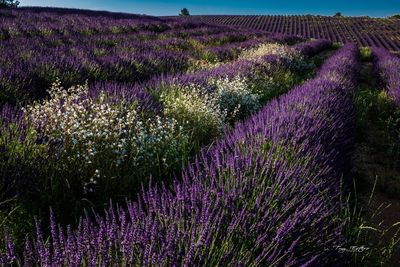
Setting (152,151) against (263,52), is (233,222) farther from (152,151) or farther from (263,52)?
(263,52)

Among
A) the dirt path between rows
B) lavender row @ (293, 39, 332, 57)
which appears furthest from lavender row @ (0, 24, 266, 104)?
lavender row @ (293, 39, 332, 57)

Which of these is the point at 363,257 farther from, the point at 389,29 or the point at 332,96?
the point at 389,29

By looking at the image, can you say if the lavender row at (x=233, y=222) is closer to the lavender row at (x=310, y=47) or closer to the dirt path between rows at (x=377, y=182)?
the dirt path between rows at (x=377, y=182)

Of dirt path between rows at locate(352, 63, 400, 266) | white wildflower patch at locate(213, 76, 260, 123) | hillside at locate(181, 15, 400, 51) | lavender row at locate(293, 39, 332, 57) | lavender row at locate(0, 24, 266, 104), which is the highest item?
hillside at locate(181, 15, 400, 51)

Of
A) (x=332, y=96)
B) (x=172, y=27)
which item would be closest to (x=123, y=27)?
(x=172, y=27)

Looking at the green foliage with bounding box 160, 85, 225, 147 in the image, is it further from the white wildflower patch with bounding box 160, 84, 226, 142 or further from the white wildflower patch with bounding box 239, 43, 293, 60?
the white wildflower patch with bounding box 239, 43, 293, 60

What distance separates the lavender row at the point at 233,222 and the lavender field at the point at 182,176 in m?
0.01

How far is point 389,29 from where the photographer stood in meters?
40.9

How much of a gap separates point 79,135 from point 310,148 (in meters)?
1.80

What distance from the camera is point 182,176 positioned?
7.53ft

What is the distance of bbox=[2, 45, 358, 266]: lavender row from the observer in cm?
144

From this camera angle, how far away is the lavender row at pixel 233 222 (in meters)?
1.44

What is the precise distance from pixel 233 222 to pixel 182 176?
525 mm

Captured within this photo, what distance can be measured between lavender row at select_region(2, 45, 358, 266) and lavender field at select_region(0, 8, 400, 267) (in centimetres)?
1
